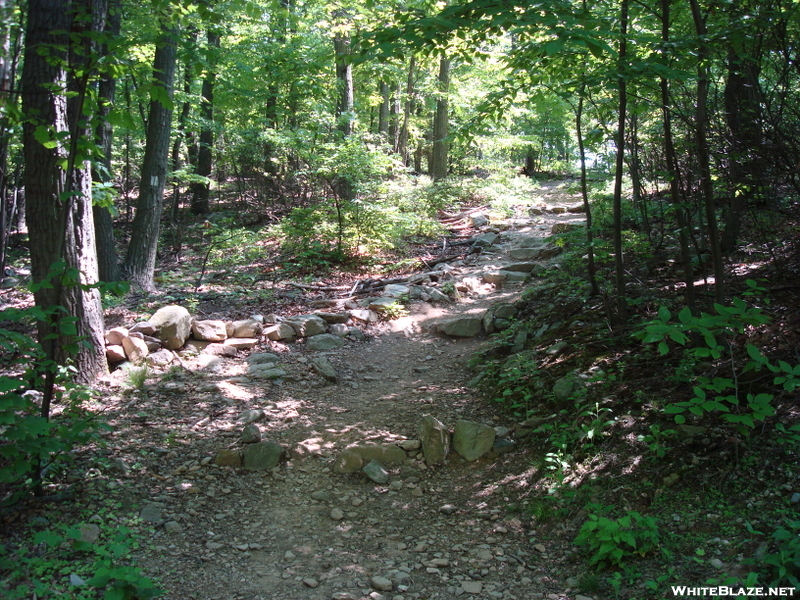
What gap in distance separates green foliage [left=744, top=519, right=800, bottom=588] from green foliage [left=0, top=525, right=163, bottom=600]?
286cm

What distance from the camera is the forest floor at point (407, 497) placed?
283 cm

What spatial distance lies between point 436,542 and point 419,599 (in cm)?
56

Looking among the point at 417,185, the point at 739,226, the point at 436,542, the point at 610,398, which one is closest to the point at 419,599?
the point at 436,542

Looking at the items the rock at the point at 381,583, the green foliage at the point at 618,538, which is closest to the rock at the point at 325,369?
the rock at the point at 381,583

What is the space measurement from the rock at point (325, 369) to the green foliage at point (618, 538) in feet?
11.5

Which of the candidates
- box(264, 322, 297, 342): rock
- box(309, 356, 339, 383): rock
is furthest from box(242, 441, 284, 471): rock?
box(264, 322, 297, 342): rock

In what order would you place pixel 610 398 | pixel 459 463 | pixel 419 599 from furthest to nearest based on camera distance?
1. pixel 459 463
2. pixel 610 398
3. pixel 419 599

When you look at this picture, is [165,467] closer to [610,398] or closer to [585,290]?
[610,398]

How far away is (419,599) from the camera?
2.79 m

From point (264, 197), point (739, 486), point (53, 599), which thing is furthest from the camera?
point (264, 197)

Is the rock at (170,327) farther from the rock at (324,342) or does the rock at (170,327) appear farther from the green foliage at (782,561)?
the green foliage at (782,561)

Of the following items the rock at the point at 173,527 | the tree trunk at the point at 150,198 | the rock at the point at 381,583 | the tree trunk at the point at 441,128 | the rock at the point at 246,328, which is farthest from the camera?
the tree trunk at the point at 441,128

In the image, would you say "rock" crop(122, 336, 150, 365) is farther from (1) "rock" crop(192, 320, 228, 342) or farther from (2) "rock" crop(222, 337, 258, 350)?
(2) "rock" crop(222, 337, 258, 350)

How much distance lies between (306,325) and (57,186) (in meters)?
3.33
